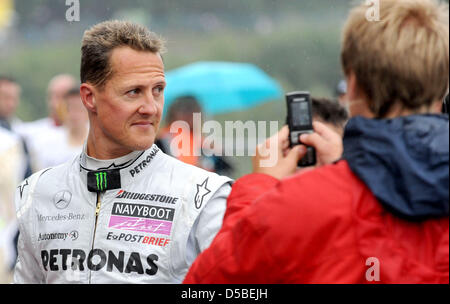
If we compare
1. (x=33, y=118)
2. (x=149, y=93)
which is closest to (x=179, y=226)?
(x=149, y=93)

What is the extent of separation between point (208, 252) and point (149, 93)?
1.03m

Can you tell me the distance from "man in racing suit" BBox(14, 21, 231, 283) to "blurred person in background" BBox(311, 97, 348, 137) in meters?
0.76

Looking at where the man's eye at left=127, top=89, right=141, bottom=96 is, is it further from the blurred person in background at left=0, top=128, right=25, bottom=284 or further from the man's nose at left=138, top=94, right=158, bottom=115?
the blurred person in background at left=0, top=128, right=25, bottom=284

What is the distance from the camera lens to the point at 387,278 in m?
1.81

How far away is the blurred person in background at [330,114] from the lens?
3529 mm

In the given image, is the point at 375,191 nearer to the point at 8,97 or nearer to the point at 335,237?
the point at 335,237

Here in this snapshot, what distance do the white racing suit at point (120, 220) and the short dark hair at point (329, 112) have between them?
2.54ft

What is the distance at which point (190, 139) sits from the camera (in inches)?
265

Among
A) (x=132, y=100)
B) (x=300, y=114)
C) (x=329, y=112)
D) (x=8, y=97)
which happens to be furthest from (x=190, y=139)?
(x=300, y=114)

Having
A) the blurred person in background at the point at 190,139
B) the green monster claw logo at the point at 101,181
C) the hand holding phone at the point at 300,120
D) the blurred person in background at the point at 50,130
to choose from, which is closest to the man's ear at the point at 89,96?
the green monster claw logo at the point at 101,181

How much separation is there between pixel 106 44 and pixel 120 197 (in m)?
0.59

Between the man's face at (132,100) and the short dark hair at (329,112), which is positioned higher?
the man's face at (132,100)

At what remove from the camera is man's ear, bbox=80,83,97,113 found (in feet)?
9.86

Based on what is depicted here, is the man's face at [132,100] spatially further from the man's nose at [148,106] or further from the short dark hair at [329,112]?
the short dark hair at [329,112]
